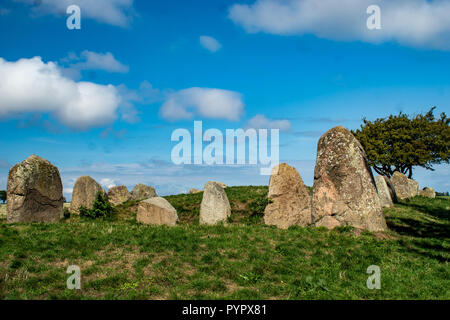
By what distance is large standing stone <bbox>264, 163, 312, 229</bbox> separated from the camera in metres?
19.7

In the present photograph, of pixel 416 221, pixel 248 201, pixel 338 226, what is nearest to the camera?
pixel 338 226

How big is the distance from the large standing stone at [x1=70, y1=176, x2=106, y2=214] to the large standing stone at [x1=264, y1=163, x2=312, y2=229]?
50.7 feet

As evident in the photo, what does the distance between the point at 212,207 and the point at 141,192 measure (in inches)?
689

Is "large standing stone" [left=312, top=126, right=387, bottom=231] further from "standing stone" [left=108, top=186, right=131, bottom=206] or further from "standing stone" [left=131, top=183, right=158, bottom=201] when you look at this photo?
"standing stone" [left=131, top=183, right=158, bottom=201]

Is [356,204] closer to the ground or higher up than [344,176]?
closer to the ground

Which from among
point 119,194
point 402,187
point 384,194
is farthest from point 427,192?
point 119,194

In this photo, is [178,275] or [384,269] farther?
[384,269]

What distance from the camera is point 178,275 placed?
11.3 metres

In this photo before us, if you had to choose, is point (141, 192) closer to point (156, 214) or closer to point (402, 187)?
point (156, 214)

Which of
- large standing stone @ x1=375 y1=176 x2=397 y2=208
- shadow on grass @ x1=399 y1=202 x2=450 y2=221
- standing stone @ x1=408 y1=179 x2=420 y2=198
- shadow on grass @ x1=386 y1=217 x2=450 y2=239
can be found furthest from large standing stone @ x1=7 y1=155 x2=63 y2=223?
standing stone @ x1=408 y1=179 x2=420 y2=198
